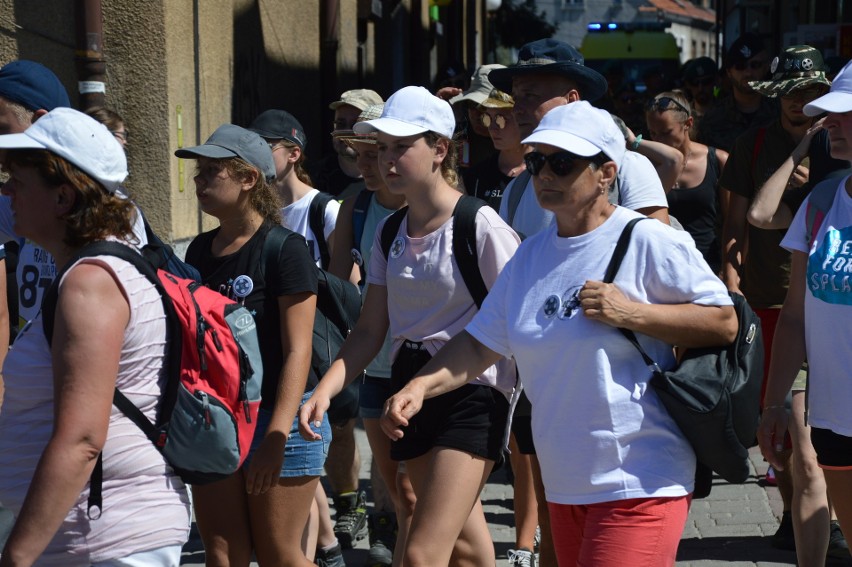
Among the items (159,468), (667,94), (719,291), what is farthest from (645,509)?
(667,94)

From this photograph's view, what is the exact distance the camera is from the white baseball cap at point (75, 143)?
2.97 meters

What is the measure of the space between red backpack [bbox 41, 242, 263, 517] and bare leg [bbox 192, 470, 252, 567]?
0.74 metres

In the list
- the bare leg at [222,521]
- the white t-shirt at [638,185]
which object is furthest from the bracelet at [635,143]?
the bare leg at [222,521]

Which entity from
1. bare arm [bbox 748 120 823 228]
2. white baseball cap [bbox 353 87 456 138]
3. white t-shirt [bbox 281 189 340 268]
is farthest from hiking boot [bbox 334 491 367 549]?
white baseball cap [bbox 353 87 456 138]

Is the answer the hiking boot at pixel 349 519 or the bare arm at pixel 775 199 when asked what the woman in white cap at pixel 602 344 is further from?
the hiking boot at pixel 349 519

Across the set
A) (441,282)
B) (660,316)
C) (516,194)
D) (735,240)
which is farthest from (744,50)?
(660,316)

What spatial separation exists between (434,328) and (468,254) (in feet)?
0.92

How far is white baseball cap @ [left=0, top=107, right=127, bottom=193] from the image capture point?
2975mm

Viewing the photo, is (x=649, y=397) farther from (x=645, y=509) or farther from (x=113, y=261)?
(x=113, y=261)

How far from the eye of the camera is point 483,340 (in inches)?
147

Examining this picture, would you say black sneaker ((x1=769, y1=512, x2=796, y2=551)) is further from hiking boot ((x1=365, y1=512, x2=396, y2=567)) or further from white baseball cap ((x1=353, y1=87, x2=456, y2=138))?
white baseball cap ((x1=353, y1=87, x2=456, y2=138))

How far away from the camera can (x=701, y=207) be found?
7484 millimetres

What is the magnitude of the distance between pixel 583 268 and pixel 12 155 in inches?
57.8

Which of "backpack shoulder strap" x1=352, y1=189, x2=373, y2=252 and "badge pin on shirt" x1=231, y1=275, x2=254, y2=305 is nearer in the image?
"badge pin on shirt" x1=231, y1=275, x2=254, y2=305
